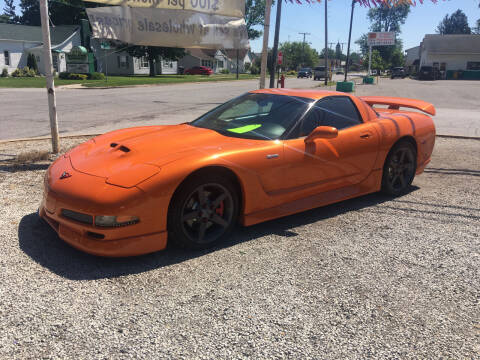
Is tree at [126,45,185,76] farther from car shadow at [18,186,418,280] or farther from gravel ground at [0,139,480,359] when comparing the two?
gravel ground at [0,139,480,359]

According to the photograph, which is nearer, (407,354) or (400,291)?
(407,354)

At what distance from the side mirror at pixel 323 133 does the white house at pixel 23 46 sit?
4308cm

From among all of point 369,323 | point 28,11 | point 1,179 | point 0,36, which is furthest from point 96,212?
point 28,11

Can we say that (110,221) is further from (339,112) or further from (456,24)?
(456,24)

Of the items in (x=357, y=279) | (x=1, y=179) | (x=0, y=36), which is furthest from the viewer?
(x=0, y=36)

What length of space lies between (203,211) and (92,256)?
930mm

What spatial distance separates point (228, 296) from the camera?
2.78 m

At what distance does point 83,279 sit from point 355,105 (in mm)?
3407

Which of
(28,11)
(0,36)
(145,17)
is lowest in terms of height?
(145,17)

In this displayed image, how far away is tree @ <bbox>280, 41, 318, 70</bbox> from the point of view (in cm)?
11044

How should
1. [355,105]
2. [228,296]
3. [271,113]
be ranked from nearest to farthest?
[228,296], [271,113], [355,105]

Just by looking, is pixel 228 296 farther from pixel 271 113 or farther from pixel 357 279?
pixel 271 113

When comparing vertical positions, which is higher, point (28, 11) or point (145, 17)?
point (28, 11)

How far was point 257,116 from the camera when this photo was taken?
14.0 ft
